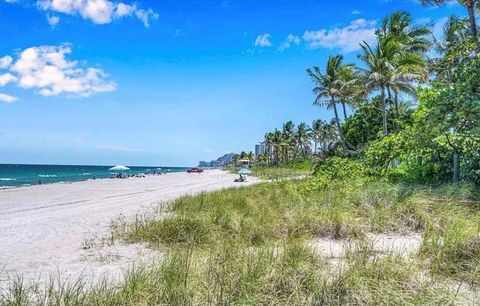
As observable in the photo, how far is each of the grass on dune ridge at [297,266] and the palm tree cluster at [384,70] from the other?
→ 1526cm

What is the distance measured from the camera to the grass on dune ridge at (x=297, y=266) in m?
3.82

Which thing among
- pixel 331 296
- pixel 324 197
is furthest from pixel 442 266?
pixel 324 197

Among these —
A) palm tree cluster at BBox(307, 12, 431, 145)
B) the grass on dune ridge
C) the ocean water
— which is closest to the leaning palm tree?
palm tree cluster at BBox(307, 12, 431, 145)

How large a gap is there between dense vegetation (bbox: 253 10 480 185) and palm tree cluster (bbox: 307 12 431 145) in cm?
6

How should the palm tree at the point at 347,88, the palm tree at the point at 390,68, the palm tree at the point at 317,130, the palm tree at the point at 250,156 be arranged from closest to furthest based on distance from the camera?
the palm tree at the point at 390,68 < the palm tree at the point at 347,88 < the palm tree at the point at 317,130 < the palm tree at the point at 250,156

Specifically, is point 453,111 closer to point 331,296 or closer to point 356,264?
point 356,264

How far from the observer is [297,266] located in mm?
4562

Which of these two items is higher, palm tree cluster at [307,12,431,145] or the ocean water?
palm tree cluster at [307,12,431,145]

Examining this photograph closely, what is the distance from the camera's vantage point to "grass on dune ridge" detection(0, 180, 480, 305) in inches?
150

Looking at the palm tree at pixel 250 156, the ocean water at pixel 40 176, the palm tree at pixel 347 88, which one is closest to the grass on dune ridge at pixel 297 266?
the palm tree at pixel 347 88

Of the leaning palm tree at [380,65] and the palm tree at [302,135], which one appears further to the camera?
the palm tree at [302,135]

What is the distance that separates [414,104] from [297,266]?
27436mm

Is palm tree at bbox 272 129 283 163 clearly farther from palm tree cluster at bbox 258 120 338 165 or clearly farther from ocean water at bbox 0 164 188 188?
ocean water at bbox 0 164 188 188

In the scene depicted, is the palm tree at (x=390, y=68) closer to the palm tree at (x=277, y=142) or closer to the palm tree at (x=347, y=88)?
the palm tree at (x=347, y=88)
